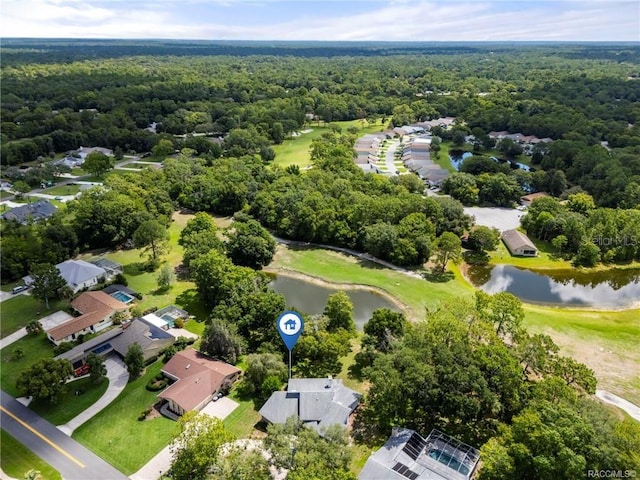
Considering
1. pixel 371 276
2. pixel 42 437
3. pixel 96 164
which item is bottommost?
pixel 371 276

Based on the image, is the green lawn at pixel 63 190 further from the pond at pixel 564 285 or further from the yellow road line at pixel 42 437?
the pond at pixel 564 285

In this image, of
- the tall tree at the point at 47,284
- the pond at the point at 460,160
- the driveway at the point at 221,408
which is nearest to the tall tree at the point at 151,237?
the tall tree at the point at 47,284

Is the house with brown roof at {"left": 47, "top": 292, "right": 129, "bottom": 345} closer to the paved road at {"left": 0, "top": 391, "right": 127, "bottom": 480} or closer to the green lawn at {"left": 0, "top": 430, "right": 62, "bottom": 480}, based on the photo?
the paved road at {"left": 0, "top": 391, "right": 127, "bottom": 480}

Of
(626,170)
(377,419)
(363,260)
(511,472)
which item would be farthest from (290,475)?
(626,170)

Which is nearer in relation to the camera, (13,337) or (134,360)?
(134,360)

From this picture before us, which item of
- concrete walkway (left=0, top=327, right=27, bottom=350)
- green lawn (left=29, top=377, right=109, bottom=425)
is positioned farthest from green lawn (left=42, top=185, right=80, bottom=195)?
green lawn (left=29, top=377, right=109, bottom=425)

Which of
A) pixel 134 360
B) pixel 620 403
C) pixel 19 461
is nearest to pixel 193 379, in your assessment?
pixel 134 360

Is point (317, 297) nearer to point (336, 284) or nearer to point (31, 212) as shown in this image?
point (336, 284)
